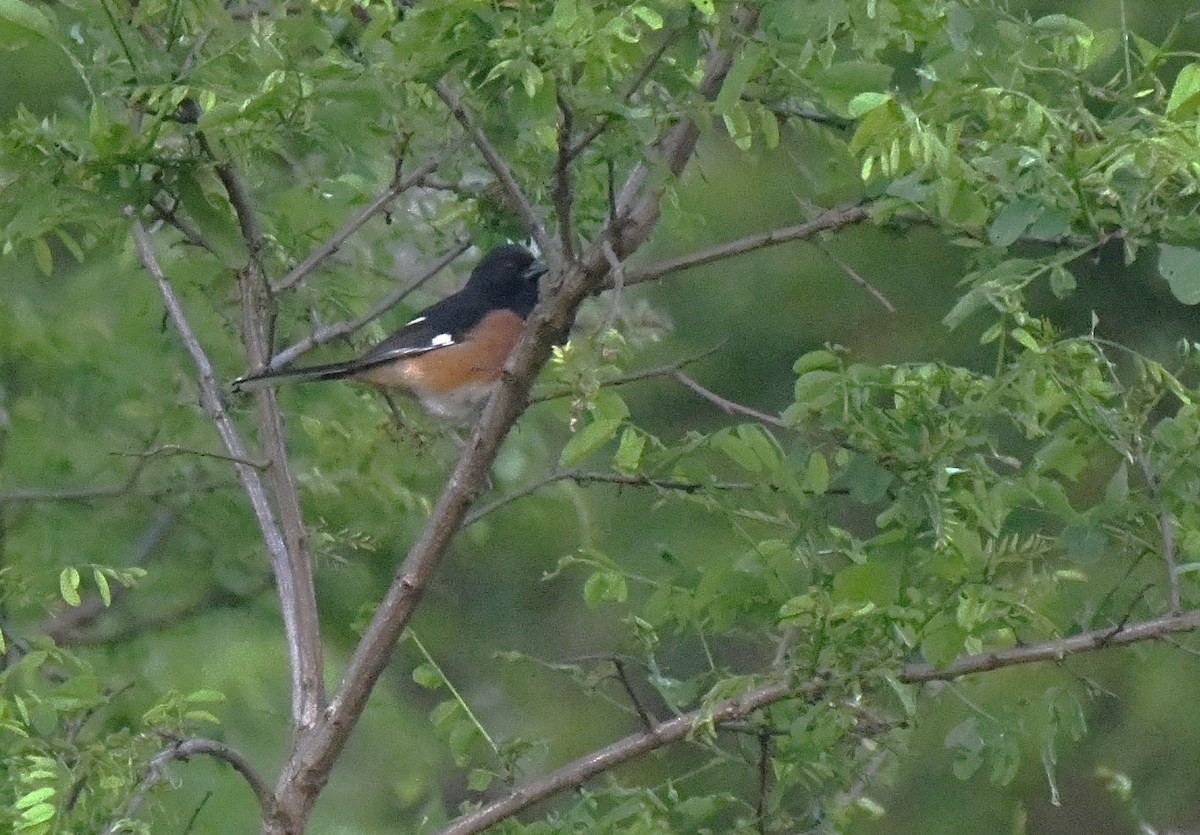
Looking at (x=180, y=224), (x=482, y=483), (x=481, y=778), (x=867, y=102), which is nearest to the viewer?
(x=867, y=102)

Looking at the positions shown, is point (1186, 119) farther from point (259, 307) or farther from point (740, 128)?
point (259, 307)

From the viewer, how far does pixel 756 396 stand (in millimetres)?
7262

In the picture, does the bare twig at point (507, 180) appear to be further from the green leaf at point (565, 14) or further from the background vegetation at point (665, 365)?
the green leaf at point (565, 14)

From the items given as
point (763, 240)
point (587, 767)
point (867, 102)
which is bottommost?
point (587, 767)

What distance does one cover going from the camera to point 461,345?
6.54 m

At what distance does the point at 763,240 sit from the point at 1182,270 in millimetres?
986

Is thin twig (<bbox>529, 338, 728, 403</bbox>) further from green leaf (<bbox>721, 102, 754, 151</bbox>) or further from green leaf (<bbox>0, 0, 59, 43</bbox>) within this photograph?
green leaf (<bbox>0, 0, 59, 43</bbox>)

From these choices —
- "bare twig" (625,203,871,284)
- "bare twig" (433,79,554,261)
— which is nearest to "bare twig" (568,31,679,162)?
"bare twig" (433,79,554,261)

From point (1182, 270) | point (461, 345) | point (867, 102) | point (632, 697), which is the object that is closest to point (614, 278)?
point (867, 102)

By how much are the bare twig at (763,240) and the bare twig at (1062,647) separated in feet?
2.85

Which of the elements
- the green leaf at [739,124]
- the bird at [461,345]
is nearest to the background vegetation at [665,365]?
the green leaf at [739,124]

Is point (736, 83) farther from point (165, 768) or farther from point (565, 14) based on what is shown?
point (165, 768)

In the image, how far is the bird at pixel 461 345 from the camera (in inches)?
225

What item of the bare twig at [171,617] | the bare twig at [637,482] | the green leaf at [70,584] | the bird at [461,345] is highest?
the green leaf at [70,584]
